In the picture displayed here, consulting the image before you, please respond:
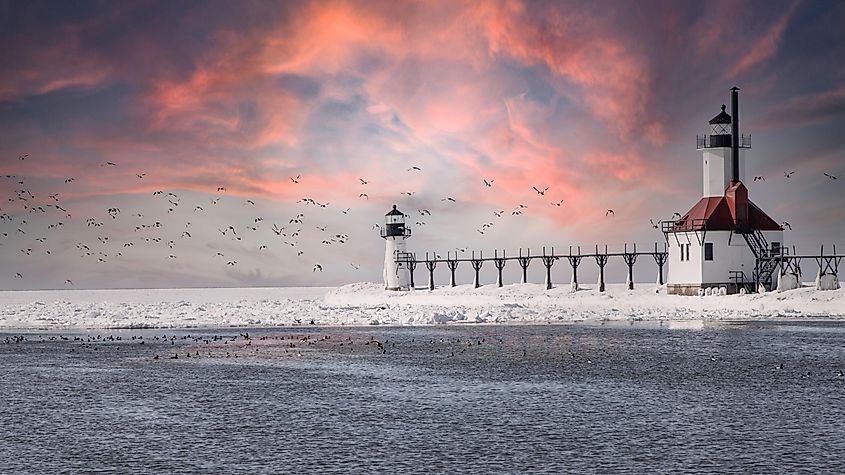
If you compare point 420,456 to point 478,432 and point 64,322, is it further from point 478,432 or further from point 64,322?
point 64,322

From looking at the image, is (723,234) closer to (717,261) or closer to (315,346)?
(717,261)

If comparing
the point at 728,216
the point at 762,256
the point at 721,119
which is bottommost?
the point at 762,256

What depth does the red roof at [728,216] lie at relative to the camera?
69812 millimetres

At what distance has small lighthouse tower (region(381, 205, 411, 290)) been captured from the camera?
321 ft

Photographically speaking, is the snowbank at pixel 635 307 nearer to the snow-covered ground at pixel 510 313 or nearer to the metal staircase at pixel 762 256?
the snow-covered ground at pixel 510 313

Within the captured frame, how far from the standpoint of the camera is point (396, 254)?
97750 mm

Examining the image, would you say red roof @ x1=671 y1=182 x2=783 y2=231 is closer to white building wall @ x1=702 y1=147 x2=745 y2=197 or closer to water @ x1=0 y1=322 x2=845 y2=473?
white building wall @ x1=702 y1=147 x2=745 y2=197

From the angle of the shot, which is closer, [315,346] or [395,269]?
[315,346]

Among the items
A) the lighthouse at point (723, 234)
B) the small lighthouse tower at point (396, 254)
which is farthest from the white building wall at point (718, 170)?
the small lighthouse tower at point (396, 254)

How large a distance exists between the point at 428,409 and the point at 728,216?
188ft

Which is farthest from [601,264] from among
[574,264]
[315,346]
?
[315,346]

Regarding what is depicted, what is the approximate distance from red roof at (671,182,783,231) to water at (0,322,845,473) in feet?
124

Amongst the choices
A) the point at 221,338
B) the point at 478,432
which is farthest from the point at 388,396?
the point at 221,338

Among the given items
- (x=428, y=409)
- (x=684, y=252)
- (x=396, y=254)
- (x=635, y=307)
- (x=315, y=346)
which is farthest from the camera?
(x=396, y=254)
